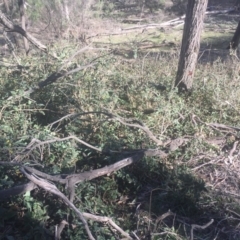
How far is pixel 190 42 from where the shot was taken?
18.5 ft

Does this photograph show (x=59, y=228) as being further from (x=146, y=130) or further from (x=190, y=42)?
(x=190, y=42)

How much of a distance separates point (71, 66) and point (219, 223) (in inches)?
133

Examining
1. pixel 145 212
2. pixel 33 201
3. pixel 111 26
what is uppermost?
pixel 33 201

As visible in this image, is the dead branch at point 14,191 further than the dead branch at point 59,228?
Yes

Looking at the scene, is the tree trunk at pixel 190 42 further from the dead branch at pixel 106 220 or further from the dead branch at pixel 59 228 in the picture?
the dead branch at pixel 59 228

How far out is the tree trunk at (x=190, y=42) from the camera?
18.0ft

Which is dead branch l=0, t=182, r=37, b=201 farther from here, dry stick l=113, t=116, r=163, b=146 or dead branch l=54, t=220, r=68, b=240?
dry stick l=113, t=116, r=163, b=146

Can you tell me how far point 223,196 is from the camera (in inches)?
154

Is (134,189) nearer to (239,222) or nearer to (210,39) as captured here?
(239,222)

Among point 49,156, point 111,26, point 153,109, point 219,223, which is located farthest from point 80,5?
point 219,223

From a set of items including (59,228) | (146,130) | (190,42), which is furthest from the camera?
(190,42)

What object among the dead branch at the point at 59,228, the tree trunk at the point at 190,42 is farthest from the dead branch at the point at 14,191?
the tree trunk at the point at 190,42

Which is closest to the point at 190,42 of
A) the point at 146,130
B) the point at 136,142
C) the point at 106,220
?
the point at 146,130

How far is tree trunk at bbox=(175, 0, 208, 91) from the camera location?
5492 mm
